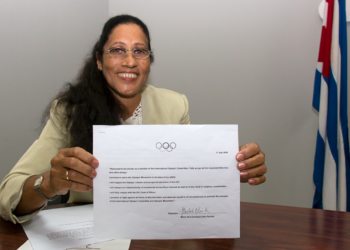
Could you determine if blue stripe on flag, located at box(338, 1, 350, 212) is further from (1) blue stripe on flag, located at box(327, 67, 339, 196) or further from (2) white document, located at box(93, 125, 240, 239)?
(2) white document, located at box(93, 125, 240, 239)

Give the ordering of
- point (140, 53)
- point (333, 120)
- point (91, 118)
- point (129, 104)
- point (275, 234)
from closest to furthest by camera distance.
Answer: point (275, 234), point (91, 118), point (140, 53), point (129, 104), point (333, 120)

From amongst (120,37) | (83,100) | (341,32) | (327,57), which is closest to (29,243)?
(83,100)

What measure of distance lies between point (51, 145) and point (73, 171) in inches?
14.8

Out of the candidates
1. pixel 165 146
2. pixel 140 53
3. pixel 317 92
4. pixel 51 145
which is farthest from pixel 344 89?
pixel 51 145

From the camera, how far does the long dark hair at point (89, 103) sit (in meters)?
1.11

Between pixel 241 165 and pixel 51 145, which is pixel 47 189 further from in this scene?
pixel 241 165

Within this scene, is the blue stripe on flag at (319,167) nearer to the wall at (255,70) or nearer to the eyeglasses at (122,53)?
the wall at (255,70)

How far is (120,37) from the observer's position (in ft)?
4.05

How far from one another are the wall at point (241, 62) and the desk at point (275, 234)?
4.89 feet

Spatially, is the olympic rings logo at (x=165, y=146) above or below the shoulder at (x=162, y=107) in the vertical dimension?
below

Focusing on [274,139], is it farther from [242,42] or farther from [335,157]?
[242,42]

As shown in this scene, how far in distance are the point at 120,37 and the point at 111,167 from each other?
737mm

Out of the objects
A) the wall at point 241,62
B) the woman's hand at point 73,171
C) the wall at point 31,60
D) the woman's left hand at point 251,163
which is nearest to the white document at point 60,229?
the woman's hand at point 73,171

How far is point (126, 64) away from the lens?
120 cm
